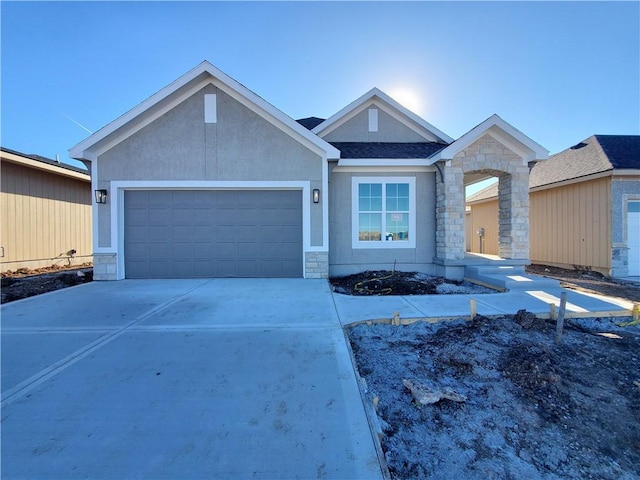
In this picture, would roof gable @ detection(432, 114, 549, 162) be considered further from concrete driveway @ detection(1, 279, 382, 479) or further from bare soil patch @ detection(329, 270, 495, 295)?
concrete driveway @ detection(1, 279, 382, 479)

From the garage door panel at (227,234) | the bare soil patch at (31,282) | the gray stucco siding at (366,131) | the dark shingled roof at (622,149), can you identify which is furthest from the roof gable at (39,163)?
the dark shingled roof at (622,149)

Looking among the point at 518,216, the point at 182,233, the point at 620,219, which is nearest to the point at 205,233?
the point at 182,233

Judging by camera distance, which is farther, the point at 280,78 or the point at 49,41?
the point at 280,78

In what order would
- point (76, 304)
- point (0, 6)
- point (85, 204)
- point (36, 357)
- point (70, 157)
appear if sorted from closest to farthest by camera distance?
point (36, 357) → point (76, 304) → point (0, 6) → point (70, 157) → point (85, 204)

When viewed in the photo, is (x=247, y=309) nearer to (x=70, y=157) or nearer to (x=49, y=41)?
(x=70, y=157)

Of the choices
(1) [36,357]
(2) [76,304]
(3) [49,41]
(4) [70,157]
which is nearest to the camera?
(1) [36,357]

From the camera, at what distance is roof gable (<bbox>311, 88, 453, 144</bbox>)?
10.0 meters

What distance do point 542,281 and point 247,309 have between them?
6.67 m

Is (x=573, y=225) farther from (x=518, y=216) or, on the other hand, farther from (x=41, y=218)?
(x=41, y=218)

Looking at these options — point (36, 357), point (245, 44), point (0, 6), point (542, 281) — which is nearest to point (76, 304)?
point (36, 357)

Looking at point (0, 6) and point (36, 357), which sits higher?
point (0, 6)

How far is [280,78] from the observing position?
9.92 meters

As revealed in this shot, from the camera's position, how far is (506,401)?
2.55 metres

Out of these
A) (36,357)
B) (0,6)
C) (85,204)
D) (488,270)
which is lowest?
(36,357)
